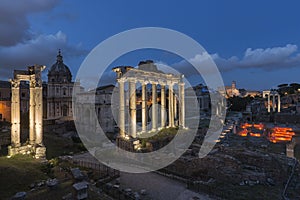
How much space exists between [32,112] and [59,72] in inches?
1201

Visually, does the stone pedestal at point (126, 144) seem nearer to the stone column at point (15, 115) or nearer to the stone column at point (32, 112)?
the stone column at point (32, 112)

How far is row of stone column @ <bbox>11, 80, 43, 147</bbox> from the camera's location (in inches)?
755

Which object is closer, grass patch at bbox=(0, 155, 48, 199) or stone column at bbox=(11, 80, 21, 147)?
grass patch at bbox=(0, 155, 48, 199)

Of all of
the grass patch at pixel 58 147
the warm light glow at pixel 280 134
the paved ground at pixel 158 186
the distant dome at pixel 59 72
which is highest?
the distant dome at pixel 59 72

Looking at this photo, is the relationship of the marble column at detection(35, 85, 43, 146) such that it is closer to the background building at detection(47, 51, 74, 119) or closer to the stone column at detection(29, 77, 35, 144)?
the stone column at detection(29, 77, 35, 144)

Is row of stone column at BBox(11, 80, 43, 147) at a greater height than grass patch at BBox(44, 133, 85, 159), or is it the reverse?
row of stone column at BBox(11, 80, 43, 147)

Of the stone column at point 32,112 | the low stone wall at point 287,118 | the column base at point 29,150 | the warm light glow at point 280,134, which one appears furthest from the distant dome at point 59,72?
the low stone wall at point 287,118

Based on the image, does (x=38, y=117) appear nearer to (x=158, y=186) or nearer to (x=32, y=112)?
(x=32, y=112)

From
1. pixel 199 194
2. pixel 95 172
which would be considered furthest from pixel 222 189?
pixel 95 172

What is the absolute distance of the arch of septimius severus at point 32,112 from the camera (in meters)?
19.0

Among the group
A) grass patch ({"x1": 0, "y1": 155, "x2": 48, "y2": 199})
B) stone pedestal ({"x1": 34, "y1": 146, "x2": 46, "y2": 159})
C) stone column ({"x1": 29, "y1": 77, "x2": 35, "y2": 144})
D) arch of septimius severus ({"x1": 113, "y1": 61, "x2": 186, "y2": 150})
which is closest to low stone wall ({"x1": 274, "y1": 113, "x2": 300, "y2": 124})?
arch of septimius severus ({"x1": 113, "y1": 61, "x2": 186, "y2": 150})

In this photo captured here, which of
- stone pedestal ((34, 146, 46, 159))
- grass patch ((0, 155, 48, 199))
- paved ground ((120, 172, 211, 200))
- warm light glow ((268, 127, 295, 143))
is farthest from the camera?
warm light glow ((268, 127, 295, 143))

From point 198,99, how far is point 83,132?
168 ft

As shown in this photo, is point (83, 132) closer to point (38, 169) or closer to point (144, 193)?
point (38, 169)
